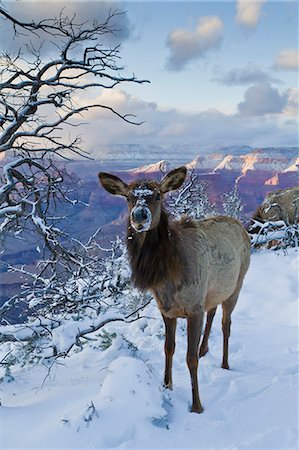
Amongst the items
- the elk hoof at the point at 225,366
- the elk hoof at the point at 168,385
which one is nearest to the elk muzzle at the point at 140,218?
the elk hoof at the point at 168,385

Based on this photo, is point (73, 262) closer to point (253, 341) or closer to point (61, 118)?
point (61, 118)

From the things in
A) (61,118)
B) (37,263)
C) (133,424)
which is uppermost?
(61,118)

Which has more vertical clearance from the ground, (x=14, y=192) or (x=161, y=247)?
(x=14, y=192)

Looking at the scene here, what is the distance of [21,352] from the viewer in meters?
6.73

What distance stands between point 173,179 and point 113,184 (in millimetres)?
709

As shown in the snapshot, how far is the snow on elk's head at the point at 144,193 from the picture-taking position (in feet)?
13.8

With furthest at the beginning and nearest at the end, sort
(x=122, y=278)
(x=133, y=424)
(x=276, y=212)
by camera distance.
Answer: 1. (x=276, y=212)
2. (x=122, y=278)
3. (x=133, y=424)

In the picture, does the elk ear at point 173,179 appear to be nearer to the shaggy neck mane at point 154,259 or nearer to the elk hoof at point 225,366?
the shaggy neck mane at point 154,259

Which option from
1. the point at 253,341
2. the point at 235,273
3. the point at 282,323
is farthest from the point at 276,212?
the point at 235,273

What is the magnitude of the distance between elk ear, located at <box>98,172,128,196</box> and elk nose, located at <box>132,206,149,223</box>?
49cm

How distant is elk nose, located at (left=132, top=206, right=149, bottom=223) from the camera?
4168 mm

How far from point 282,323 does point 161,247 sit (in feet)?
15.6

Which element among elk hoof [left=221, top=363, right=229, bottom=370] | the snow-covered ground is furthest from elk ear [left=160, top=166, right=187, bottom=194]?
elk hoof [left=221, top=363, right=229, bottom=370]

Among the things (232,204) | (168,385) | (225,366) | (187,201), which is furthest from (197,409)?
(232,204)
